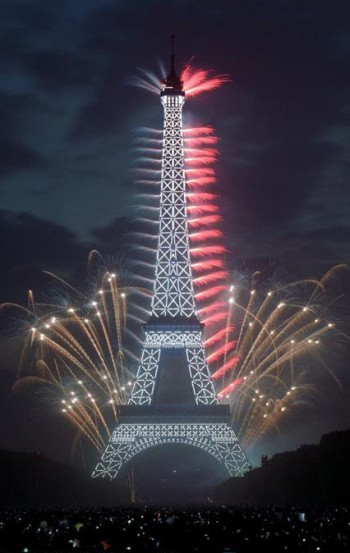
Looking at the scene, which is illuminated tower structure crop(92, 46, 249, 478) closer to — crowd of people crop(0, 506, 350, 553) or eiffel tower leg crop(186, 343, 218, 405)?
eiffel tower leg crop(186, 343, 218, 405)

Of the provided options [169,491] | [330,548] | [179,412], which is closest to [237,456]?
[179,412]

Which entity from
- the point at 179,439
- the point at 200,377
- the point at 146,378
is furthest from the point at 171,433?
the point at 200,377

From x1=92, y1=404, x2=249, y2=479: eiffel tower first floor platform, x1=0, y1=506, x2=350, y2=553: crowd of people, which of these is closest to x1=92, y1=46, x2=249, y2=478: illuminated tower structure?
x1=92, y1=404, x2=249, y2=479: eiffel tower first floor platform

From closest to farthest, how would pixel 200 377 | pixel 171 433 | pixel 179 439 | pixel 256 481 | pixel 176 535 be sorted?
1. pixel 176 535
2. pixel 256 481
3. pixel 200 377
4. pixel 171 433
5. pixel 179 439

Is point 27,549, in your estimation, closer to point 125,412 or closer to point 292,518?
point 292,518

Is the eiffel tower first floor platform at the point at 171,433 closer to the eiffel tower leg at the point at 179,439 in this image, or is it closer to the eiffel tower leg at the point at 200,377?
the eiffel tower leg at the point at 179,439

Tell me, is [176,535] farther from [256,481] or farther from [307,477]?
[256,481]

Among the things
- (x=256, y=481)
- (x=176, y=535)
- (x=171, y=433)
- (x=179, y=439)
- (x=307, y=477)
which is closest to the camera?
(x=176, y=535)
